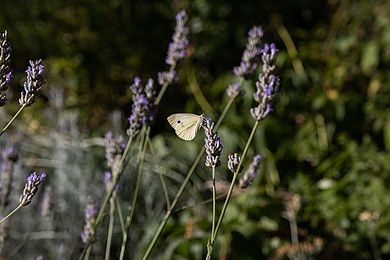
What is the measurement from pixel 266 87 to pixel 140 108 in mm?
311

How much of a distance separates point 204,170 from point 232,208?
0.51 meters

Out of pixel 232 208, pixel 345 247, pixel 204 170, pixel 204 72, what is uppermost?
pixel 204 72

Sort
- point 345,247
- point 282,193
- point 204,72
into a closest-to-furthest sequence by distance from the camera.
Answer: point 345,247 < point 282,193 < point 204,72

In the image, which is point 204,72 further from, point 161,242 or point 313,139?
point 161,242

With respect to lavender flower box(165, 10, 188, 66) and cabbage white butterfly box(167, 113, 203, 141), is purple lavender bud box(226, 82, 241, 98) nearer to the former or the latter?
lavender flower box(165, 10, 188, 66)

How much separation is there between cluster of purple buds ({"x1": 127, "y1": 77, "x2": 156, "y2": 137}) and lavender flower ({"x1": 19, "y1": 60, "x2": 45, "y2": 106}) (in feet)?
1.14

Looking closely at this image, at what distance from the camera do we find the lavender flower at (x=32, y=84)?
3.86ft

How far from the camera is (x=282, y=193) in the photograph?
2.98 meters

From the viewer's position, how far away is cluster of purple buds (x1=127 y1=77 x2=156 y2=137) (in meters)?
1.52

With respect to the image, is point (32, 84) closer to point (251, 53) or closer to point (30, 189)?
point (30, 189)

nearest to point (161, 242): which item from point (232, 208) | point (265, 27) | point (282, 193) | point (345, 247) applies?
point (232, 208)

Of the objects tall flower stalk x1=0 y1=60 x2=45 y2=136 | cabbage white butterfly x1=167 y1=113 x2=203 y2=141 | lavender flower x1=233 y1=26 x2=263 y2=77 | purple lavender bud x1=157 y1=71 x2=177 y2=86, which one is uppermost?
purple lavender bud x1=157 y1=71 x2=177 y2=86

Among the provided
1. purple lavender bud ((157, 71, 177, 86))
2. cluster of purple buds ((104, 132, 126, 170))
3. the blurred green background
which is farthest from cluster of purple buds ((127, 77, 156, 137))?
the blurred green background

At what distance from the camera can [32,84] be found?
1.19m
